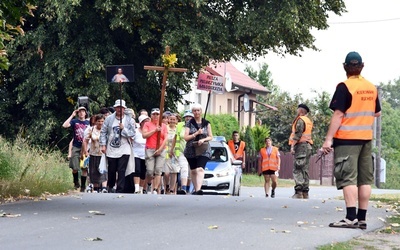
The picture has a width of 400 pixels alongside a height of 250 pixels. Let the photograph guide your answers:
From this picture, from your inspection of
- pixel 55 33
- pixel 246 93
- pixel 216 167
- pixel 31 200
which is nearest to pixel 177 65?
pixel 55 33

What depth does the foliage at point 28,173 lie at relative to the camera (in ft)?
60.2

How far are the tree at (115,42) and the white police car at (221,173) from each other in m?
5.15

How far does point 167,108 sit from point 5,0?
22.4m

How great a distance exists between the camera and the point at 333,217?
14.9m

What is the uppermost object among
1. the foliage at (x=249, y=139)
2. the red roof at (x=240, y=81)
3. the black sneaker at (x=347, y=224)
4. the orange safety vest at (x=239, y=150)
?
the red roof at (x=240, y=81)

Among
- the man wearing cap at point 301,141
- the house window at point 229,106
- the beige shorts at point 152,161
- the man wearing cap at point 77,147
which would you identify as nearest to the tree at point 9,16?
the man wearing cap at point 77,147

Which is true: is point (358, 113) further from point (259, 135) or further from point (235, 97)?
point (235, 97)

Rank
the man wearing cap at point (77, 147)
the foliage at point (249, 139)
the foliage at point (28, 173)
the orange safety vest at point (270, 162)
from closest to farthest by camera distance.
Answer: the foliage at point (28, 173)
the man wearing cap at point (77, 147)
the orange safety vest at point (270, 162)
the foliage at point (249, 139)

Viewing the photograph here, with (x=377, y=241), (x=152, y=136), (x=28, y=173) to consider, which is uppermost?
(x=152, y=136)

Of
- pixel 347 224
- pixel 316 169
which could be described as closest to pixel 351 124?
pixel 347 224

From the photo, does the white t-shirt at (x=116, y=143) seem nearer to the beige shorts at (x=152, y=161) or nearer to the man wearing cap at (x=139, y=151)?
the man wearing cap at (x=139, y=151)

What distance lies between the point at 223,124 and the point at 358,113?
45.0 m

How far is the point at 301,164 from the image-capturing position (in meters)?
22.9

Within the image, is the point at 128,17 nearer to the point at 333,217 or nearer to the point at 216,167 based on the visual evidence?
the point at 216,167
